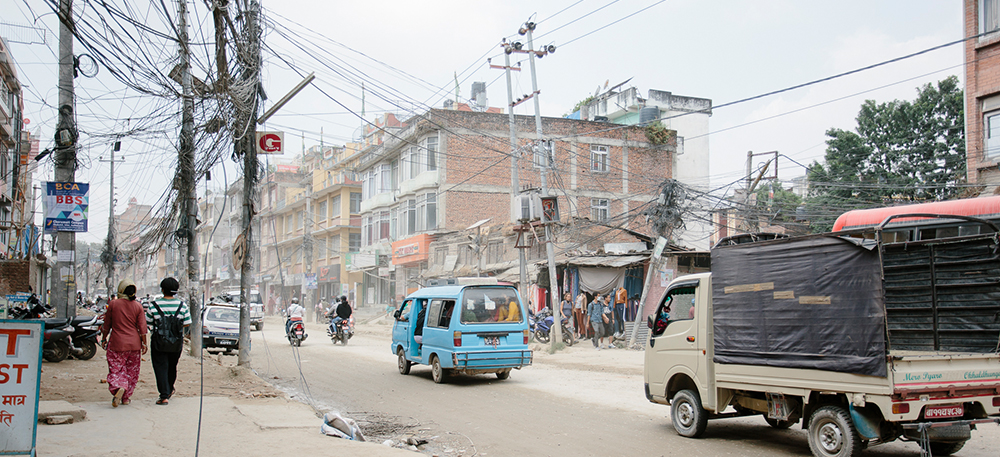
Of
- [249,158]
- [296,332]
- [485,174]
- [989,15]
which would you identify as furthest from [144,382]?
[485,174]

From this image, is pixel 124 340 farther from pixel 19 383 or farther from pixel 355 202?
pixel 355 202

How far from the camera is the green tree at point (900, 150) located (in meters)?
32.7

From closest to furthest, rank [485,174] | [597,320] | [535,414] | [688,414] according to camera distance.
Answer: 1. [688,414]
2. [535,414]
3. [597,320]
4. [485,174]

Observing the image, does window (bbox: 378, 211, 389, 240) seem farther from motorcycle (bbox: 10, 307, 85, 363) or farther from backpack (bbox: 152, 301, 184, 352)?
backpack (bbox: 152, 301, 184, 352)

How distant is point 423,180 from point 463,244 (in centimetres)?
606

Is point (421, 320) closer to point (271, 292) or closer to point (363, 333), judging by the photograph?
point (363, 333)

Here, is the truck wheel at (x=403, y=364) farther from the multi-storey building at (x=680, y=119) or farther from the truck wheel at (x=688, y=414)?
the multi-storey building at (x=680, y=119)

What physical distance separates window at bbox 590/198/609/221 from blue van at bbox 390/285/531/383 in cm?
2799

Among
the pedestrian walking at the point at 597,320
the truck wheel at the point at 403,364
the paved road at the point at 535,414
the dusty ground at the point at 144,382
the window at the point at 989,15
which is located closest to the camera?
the paved road at the point at 535,414

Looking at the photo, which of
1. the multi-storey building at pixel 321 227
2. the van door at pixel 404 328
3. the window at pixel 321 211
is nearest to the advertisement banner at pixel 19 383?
the van door at pixel 404 328

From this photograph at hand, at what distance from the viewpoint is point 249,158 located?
Result: 13.8 meters

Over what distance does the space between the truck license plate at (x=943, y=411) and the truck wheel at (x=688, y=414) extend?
8.10 ft

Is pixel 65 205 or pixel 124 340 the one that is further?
pixel 65 205

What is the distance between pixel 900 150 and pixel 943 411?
32.5 meters
